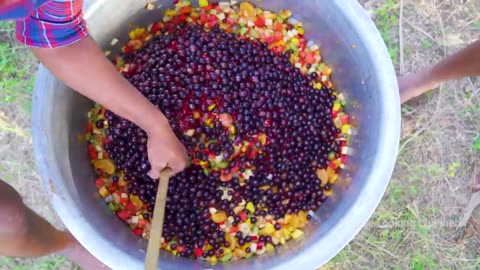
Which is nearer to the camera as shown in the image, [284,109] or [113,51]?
[284,109]

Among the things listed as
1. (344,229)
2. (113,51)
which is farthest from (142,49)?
(344,229)

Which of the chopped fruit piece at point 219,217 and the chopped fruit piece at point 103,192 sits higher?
the chopped fruit piece at point 103,192

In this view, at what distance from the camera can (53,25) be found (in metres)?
0.89

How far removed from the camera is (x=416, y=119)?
1.72 metres

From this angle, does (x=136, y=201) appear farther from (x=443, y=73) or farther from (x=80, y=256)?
(x=443, y=73)

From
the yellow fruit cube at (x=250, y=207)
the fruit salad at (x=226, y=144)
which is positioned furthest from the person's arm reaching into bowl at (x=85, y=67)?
the yellow fruit cube at (x=250, y=207)

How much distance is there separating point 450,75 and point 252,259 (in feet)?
2.54

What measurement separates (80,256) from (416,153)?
108cm

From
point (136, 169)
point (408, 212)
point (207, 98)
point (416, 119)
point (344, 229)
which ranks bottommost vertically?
point (408, 212)

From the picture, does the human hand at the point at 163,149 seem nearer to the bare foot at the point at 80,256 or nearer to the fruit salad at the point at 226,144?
the fruit salad at the point at 226,144

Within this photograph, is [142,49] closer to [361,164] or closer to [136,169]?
[136,169]

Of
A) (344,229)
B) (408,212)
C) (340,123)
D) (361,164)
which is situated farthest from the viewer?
(408,212)

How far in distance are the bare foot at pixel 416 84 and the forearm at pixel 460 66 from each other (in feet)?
0.06

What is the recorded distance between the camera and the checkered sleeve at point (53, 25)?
865 mm
